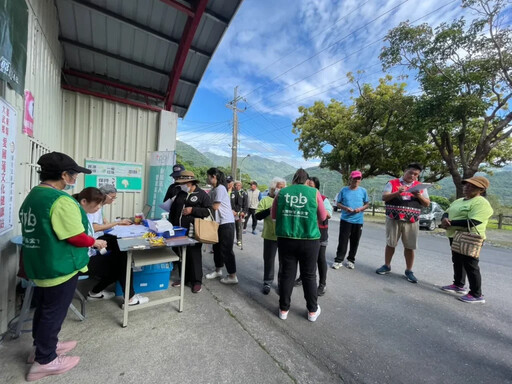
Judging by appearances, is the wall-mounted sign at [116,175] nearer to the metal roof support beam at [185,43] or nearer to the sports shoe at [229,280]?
the metal roof support beam at [185,43]

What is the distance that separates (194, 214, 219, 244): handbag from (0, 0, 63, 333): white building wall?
1.74m

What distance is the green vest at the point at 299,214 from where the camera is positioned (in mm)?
2564

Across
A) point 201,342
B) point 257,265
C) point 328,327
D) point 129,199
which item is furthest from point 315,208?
point 129,199

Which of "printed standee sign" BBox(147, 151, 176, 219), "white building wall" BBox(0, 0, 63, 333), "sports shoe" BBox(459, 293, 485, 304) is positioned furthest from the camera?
"printed standee sign" BBox(147, 151, 176, 219)

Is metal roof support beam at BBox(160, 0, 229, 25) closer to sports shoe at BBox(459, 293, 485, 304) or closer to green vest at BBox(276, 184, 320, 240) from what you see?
green vest at BBox(276, 184, 320, 240)

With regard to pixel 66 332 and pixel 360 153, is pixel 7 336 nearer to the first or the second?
Result: pixel 66 332

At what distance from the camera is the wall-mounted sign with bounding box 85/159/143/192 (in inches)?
207

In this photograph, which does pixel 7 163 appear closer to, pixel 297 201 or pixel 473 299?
pixel 297 201

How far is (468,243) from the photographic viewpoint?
3.21m

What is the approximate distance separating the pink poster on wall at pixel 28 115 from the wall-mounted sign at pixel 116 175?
105 inches

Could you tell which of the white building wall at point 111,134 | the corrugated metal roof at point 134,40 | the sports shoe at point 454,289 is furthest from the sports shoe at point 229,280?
the corrugated metal roof at point 134,40

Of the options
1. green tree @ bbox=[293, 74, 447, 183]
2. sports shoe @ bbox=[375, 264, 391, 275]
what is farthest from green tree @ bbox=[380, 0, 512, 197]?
sports shoe @ bbox=[375, 264, 391, 275]

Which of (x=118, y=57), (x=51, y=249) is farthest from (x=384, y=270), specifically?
(x=118, y=57)

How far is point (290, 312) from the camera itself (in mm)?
2889
